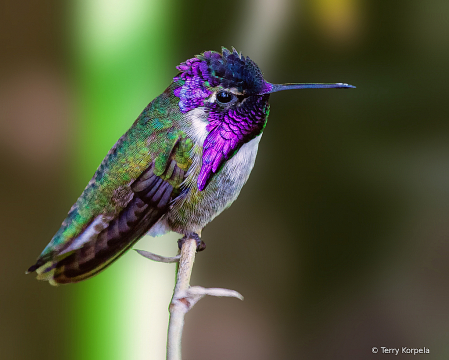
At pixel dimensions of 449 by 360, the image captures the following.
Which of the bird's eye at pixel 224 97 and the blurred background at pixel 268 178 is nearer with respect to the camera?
the bird's eye at pixel 224 97

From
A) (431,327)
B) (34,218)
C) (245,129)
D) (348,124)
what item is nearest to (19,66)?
(34,218)

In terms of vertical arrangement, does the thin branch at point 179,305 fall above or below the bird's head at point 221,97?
below

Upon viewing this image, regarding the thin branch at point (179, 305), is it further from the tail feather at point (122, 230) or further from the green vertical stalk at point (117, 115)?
the green vertical stalk at point (117, 115)

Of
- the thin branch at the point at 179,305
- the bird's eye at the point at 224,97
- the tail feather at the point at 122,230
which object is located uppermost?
the bird's eye at the point at 224,97

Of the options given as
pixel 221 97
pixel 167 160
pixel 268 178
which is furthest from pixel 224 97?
pixel 268 178

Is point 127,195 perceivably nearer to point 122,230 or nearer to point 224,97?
point 122,230

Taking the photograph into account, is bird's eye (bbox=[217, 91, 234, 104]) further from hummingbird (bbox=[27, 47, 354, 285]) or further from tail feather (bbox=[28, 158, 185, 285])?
tail feather (bbox=[28, 158, 185, 285])

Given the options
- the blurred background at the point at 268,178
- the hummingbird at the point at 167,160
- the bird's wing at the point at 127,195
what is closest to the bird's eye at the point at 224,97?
the hummingbird at the point at 167,160

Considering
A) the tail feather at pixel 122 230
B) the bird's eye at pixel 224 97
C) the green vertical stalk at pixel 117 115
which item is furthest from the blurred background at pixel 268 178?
A: the bird's eye at pixel 224 97
